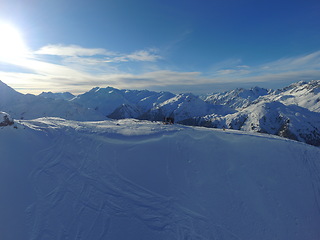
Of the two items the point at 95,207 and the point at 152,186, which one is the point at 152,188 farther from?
the point at 95,207

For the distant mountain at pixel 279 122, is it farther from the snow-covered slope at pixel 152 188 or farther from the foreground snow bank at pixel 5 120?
the foreground snow bank at pixel 5 120

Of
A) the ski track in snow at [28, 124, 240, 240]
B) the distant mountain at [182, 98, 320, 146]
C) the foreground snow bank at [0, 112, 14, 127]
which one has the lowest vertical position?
the distant mountain at [182, 98, 320, 146]

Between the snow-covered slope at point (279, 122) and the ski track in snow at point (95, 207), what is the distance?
6159 inches

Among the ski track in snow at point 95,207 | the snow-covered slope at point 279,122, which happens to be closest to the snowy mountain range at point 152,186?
the ski track in snow at point 95,207

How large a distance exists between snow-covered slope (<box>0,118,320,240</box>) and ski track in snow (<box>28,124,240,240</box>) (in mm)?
59

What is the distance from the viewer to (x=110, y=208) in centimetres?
1120

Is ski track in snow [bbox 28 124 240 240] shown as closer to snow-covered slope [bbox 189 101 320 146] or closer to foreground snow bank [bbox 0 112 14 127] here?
foreground snow bank [bbox 0 112 14 127]

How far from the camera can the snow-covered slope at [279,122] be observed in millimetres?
137750

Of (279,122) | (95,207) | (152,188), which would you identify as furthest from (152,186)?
(279,122)

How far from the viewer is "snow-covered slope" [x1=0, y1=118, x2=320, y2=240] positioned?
33.7 feet

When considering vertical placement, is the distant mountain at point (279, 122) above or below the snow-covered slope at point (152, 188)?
below

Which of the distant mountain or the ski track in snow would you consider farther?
the distant mountain

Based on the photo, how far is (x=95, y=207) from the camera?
11.2 metres

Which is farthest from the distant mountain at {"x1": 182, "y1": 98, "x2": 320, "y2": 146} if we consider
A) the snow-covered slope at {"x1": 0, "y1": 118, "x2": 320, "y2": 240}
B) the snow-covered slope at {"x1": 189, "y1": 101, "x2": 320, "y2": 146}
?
the snow-covered slope at {"x1": 0, "y1": 118, "x2": 320, "y2": 240}
